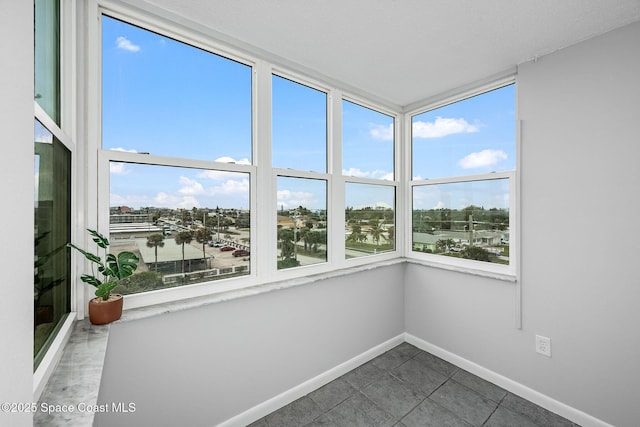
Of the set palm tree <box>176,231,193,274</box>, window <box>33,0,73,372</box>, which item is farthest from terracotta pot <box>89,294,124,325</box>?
palm tree <box>176,231,193,274</box>

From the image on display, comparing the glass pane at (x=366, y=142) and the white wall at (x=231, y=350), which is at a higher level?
the glass pane at (x=366, y=142)

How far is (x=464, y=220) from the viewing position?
8.41ft

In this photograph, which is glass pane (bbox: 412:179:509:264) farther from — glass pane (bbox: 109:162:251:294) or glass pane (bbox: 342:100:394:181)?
glass pane (bbox: 109:162:251:294)

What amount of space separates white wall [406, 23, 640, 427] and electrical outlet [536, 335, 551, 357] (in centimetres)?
3

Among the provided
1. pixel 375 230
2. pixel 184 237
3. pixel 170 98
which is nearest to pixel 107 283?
pixel 184 237

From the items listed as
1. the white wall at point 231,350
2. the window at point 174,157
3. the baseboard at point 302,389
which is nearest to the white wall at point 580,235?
the baseboard at point 302,389

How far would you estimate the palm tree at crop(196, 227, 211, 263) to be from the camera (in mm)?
1740

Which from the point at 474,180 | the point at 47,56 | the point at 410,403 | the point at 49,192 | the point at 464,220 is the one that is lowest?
the point at 410,403

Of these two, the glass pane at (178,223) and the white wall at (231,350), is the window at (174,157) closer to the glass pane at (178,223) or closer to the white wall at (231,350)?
the glass pane at (178,223)

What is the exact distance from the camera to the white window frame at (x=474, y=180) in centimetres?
216

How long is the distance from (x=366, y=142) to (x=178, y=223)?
1913 mm

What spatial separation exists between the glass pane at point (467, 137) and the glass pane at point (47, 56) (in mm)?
2849

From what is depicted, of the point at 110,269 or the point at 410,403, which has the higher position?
the point at 110,269

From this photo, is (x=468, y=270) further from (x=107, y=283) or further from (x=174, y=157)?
(x=107, y=283)
